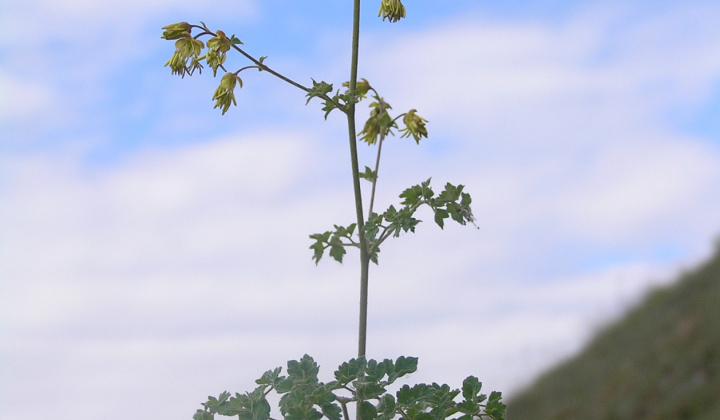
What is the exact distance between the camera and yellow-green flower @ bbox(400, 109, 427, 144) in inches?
115

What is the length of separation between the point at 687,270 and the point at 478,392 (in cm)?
1187

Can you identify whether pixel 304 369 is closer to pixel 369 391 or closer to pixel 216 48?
pixel 369 391

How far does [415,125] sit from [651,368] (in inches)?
349

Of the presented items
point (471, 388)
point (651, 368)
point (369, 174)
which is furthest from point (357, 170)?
point (651, 368)

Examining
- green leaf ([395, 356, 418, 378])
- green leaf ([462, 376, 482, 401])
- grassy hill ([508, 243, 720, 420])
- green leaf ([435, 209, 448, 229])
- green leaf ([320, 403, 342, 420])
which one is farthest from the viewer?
grassy hill ([508, 243, 720, 420])

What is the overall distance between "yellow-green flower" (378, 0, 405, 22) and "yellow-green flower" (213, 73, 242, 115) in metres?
0.58

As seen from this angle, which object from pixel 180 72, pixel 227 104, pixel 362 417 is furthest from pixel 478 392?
pixel 180 72

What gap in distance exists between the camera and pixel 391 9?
2.79m

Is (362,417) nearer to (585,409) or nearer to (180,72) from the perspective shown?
(180,72)

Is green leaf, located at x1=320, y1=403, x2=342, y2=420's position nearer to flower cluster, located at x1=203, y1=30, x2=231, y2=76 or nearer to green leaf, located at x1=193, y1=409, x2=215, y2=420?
green leaf, located at x1=193, y1=409, x2=215, y2=420

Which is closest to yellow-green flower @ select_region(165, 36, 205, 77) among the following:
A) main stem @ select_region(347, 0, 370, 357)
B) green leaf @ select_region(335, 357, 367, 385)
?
main stem @ select_region(347, 0, 370, 357)

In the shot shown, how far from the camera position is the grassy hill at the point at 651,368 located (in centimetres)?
963

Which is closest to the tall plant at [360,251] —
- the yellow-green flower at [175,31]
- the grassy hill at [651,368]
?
the yellow-green flower at [175,31]

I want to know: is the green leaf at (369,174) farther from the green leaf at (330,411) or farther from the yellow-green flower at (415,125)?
the green leaf at (330,411)
